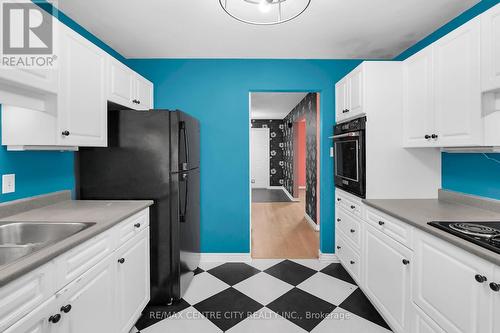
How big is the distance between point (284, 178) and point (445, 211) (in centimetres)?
711

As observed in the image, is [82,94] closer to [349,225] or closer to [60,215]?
[60,215]

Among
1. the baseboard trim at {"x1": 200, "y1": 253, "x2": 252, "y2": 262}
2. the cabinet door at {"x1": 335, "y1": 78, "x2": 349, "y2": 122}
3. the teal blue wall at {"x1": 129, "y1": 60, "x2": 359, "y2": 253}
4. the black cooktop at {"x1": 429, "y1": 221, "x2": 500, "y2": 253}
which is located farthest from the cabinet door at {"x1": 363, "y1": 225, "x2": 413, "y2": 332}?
the baseboard trim at {"x1": 200, "y1": 253, "x2": 252, "y2": 262}

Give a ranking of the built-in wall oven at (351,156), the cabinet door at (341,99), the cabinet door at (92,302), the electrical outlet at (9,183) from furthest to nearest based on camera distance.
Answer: the cabinet door at (341,99), the built-in wall oven at (351,156), the electrical outlet at (9,183), the cabinet door at (92,302)

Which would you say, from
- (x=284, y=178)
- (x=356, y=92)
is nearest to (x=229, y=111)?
(x=356, y=92)

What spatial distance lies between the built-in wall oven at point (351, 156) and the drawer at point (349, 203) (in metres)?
0.07

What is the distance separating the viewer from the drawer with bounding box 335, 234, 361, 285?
235cm

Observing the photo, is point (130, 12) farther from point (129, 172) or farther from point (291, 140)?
point (291, 140)

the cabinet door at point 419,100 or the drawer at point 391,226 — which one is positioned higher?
the cabinet door at point 419,100

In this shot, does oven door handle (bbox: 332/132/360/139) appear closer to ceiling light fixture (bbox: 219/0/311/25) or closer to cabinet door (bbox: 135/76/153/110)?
ceiling light fixture (bbox: 219/0/311/25)

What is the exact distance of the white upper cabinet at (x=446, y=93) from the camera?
1591 millimetres

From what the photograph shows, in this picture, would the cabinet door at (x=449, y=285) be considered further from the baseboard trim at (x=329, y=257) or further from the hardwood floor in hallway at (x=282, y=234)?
the hardwood floor in hallway at (x=282, y=234)

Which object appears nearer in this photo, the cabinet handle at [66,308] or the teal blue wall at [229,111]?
the cabinet handle at [66,308]

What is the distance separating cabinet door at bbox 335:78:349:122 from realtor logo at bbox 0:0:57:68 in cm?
252

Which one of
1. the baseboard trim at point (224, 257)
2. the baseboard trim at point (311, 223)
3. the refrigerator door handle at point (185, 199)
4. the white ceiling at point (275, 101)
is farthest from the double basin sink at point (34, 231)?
the white ceiling at point (275, 101)
